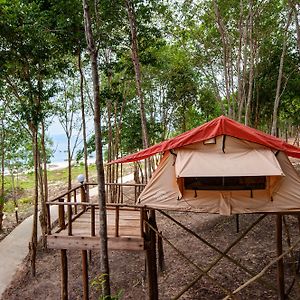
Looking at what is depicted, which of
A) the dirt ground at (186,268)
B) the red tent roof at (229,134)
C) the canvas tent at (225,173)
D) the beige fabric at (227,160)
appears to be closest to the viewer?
the beige fabric at (227,160)

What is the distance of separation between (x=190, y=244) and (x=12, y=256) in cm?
627

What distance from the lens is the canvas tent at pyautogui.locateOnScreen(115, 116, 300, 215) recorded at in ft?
15.6

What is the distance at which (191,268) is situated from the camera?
8.77 m

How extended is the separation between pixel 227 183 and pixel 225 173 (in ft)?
1.93

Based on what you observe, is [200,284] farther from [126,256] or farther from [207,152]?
[207,152]

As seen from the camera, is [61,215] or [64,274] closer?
[61,215]

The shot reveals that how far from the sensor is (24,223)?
1491cm

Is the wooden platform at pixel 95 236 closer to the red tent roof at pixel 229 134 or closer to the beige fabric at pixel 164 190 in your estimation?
the beige fabric at pixel 164 190

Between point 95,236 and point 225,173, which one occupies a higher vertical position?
point 225,173

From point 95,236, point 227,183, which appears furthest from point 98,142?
point 95,236

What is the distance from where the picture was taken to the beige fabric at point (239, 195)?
480 cm

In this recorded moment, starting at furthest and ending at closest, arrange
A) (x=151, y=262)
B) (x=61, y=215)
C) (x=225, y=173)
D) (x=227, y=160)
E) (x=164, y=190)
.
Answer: (x=61, y=215), (x=151, y=262), (x=164, y=190), (x=227, y=160), (x=225, y=173)

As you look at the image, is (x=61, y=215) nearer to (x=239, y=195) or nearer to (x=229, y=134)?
(x=239, y=195)

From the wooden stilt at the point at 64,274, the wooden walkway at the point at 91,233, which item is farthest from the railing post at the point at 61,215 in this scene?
the wooden stilt at the point at 64,274
